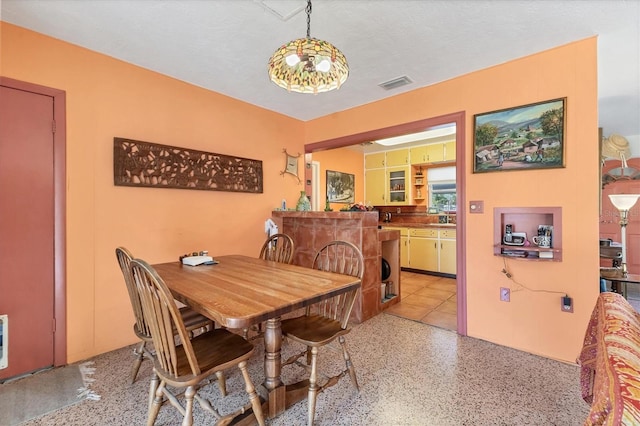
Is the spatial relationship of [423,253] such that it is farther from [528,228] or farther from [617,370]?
[617,370]

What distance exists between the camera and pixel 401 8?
6.07 feet

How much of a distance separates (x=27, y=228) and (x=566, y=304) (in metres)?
4.18

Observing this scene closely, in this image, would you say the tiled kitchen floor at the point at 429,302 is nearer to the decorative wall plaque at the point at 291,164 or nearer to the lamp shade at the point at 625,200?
the lamp shade at the point at 625,200

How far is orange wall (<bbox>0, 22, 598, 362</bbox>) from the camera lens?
2.17m

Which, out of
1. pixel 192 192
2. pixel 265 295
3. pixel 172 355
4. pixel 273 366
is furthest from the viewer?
pixel 192 192

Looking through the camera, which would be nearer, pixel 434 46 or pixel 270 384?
pixel 270 384

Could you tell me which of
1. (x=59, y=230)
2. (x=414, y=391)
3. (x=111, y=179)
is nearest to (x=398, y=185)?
(x=414, y=391)

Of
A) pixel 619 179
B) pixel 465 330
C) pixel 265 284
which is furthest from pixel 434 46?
pixel 619 179

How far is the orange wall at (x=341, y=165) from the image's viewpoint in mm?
5445

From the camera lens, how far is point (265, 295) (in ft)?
4.77

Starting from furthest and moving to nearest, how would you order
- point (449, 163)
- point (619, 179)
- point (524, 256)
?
point (449, 163)
point (619, 179)
point (524, 256)

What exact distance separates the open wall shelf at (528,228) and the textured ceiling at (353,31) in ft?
4.37

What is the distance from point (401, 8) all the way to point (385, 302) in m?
2.94

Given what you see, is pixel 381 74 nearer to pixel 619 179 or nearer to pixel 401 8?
pixel 401 8
